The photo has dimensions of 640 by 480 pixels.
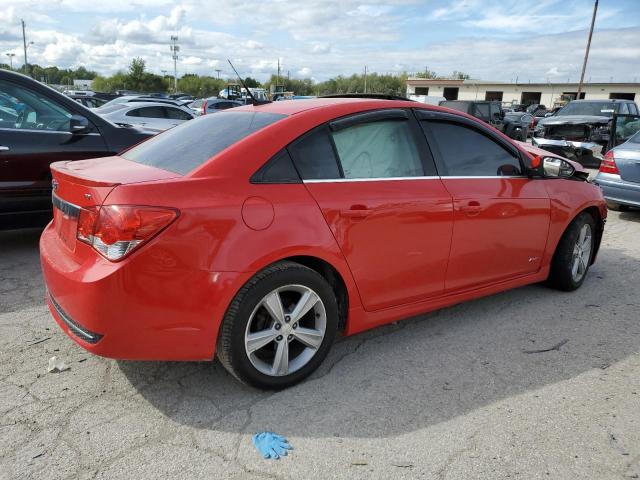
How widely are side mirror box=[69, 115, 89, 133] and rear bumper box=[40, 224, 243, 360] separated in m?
2.94

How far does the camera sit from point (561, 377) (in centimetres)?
311

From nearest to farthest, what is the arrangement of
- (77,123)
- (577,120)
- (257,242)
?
1. (257,242)
2. (77,123)
3. (577,120)

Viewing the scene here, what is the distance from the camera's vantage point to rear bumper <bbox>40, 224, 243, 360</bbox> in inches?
93.3

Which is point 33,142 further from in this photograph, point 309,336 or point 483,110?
point 483,110

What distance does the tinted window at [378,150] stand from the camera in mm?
3068

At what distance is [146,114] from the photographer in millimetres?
13555

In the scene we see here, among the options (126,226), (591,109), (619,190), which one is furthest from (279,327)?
(591,109)

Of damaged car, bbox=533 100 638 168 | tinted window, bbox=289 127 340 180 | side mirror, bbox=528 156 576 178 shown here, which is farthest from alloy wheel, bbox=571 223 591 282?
damaged car, bbox=533 100 638 168

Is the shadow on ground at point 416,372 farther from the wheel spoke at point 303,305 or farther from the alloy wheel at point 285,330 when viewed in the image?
the wheel spoke at point 303,305

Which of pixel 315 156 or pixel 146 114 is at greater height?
pixel 315 156

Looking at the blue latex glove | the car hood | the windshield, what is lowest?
the blue latex glove

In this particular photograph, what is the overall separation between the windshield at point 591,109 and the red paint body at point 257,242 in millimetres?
11792

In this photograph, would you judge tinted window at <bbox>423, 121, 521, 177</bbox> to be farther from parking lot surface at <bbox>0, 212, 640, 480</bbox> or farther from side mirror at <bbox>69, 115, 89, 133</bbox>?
side mirror at <bbox>69, 115, 89, 133</bbox>

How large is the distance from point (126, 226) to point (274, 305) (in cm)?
84
